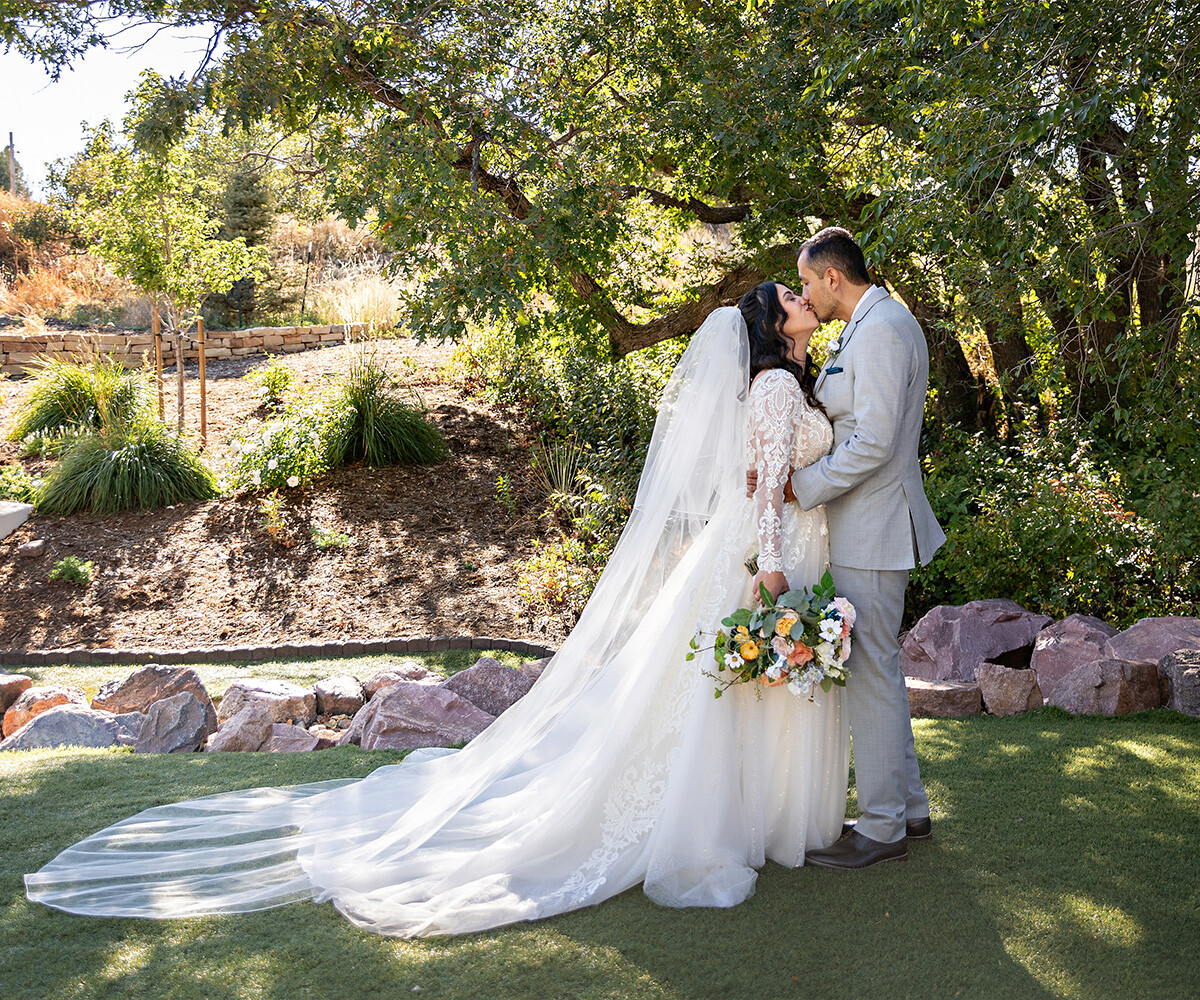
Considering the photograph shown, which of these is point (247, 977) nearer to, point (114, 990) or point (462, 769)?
point (114, 990)

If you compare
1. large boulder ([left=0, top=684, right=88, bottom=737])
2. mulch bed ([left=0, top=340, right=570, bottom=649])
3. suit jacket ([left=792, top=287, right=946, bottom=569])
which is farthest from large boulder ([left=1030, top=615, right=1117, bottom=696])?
large boulder ([left=0, top=684, right=88, bottom=737])

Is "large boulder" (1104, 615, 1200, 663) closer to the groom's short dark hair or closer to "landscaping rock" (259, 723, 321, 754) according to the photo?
the groom's short dark hair

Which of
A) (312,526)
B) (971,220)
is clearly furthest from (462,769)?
(312,526)

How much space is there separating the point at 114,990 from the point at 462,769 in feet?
4.59

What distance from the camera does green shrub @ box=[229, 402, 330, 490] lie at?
9164 millimetres

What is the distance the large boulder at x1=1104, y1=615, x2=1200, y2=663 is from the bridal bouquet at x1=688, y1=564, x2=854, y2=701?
2.91 m

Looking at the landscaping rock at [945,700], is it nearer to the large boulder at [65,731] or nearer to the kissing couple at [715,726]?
the kissing couple at [715,726]

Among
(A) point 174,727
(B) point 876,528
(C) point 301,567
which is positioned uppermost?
(B) point 876,528

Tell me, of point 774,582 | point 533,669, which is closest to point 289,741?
point 533,669

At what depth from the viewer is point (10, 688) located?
5438 mm

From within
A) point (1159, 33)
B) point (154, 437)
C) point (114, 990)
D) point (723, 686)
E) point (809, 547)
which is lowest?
point (114, 990)

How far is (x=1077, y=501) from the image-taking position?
654cm

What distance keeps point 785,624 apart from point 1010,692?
8.80 feet

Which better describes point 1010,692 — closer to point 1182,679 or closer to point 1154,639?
point 1182,679
